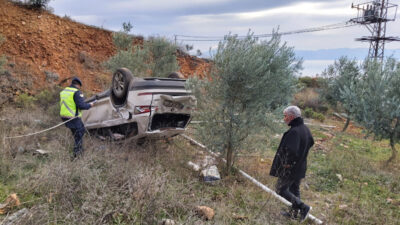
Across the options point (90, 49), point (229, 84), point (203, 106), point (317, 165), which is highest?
point (90, 49)

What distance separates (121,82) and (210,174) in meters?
2.81

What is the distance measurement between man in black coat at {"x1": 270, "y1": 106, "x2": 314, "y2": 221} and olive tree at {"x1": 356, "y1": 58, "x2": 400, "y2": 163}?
5060mm

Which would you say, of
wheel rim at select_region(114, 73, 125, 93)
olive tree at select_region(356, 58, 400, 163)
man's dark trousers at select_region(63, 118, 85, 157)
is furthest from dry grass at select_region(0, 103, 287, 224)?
olive tree at select_region(356, 58, 400, 163)

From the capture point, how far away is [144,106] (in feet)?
20.6

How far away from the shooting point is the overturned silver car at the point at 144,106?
20.7ft

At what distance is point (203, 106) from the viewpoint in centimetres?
629

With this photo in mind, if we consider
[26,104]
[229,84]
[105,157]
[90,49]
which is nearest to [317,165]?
[229,84]

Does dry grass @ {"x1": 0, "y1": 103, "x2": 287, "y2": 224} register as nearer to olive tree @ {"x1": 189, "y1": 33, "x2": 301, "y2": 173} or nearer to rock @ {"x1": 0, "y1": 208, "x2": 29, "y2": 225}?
rock @ {"x1": 0, "y1": 208, "x2": 29, "y2": 225}

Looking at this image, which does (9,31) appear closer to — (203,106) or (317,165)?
(203,106)

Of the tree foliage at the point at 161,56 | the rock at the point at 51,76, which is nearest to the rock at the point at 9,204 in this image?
the tree foliage at the point at 161,56

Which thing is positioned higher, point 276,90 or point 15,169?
point 276,90

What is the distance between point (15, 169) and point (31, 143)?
2.16 m

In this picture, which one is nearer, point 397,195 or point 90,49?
point 397,195

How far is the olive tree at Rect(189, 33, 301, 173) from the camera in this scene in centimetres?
595
